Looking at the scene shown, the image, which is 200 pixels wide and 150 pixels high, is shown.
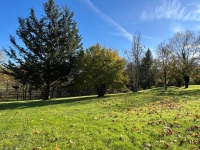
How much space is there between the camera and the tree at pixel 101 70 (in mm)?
21250

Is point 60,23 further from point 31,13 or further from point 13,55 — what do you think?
point 13,55

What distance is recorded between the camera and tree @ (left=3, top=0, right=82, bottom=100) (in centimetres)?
2411

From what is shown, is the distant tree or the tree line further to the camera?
the distant tree

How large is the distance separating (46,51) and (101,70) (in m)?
9.07

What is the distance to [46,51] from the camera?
24.0 meters

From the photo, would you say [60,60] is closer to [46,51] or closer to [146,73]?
[46,51]

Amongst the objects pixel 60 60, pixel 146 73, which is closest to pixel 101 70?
pixel 60 60

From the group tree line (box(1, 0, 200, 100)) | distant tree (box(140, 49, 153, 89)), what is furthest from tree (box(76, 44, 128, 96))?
distant tree (box(140, 49, 153, 89))

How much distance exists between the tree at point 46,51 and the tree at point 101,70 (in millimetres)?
3594

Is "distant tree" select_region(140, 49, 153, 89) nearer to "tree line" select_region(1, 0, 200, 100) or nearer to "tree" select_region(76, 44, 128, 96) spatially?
"tree line" select_region(1, 0, 200, 100)

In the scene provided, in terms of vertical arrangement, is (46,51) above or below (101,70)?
above

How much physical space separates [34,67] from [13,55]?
403 cm

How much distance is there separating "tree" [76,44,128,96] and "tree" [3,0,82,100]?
3594mm

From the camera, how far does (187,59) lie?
1174 inches
